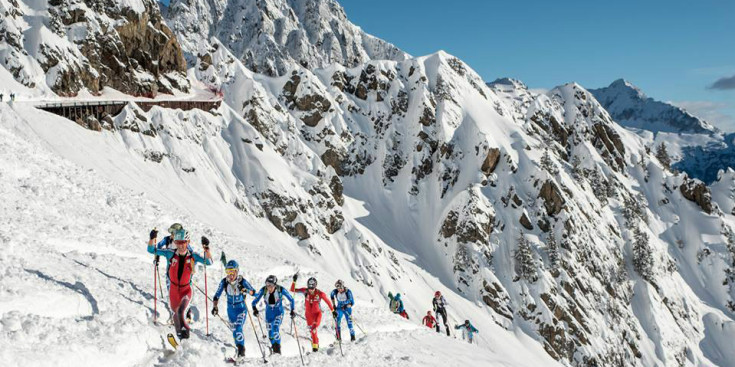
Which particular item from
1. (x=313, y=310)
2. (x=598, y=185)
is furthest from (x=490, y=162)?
(x=313, y=310)

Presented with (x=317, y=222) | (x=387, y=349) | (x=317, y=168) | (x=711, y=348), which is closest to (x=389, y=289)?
(x=317, y=222)

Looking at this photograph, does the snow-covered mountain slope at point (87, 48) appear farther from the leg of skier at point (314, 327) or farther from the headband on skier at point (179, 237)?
the leg of skier at point (314, 327)

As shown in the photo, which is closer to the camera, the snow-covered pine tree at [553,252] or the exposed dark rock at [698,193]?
the snow-covered pine tree at [553,252]

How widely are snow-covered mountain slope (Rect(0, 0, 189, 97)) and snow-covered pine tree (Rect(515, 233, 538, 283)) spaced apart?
58.9 metres

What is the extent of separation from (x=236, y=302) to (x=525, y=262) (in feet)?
242

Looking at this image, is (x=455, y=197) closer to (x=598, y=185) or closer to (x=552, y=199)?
(x=552, y=199)

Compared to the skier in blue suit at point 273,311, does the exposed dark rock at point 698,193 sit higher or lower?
higher

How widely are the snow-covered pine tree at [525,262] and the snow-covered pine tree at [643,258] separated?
25.1 metres

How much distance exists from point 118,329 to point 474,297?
72702 mm

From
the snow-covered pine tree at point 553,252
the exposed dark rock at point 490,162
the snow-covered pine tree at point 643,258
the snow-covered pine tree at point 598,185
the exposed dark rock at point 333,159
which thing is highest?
the snow-covered pine tree at point 598,185

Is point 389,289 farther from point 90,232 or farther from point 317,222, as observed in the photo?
point 90,232

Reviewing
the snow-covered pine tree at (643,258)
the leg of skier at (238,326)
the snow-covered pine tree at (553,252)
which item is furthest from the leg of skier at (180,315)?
the snow-covered pine tree at (643,258)

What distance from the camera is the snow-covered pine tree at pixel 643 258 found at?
8889cm

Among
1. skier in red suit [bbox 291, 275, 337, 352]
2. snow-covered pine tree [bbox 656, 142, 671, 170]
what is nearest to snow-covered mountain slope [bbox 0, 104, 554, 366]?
skier in red suit [bbox 291, 275, 337, 352]
